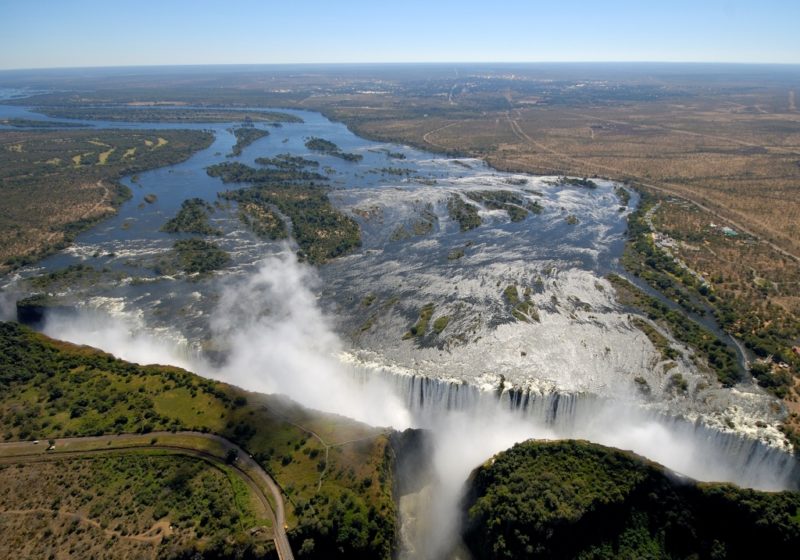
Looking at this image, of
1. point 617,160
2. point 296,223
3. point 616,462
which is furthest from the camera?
point 617,160

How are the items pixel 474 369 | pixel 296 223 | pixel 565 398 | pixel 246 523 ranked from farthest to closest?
pixel 296 223 → pixel 474 369 → pixel 565 398 → pixel 246 523

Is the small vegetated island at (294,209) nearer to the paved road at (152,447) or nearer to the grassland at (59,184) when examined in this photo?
the grassland at (59,184)

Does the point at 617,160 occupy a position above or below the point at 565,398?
above

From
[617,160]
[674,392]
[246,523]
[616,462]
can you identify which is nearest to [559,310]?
[674,392]

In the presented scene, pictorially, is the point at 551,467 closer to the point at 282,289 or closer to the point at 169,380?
the point at 169,380

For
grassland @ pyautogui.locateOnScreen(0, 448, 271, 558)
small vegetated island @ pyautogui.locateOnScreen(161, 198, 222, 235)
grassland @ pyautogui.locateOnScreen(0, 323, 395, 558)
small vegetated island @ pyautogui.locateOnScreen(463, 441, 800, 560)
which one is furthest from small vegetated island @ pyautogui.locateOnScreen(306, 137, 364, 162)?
small vegetated island @ pyautogui.locateOnScreen(463, 441, 800, 560)

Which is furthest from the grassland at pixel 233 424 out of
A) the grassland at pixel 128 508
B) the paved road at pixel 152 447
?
the grassland at pixel 128 508

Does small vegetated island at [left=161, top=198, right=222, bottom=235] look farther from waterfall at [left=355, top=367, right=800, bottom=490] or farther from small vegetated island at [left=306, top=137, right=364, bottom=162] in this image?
small vegetated island at [left=306, top=137, right=364, bottom=162]
